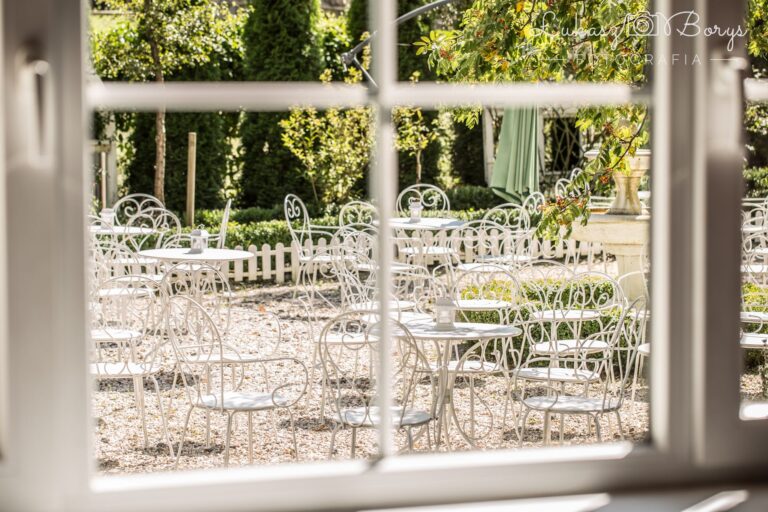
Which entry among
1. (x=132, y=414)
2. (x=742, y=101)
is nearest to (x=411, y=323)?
(x=132, y=414)

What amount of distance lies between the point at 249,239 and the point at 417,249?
8.73 ft

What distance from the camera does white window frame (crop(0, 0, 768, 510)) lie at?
56.5 inches

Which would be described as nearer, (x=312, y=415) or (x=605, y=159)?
(x=605, y=159)

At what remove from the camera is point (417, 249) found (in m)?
8.04

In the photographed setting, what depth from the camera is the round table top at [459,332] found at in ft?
13.2

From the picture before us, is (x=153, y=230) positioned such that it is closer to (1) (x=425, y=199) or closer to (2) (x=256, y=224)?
(2) (x=256, y=224)

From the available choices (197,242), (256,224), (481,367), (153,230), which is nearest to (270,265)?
(256,224)

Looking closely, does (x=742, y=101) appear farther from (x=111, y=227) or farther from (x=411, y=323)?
(x=111, y=227)

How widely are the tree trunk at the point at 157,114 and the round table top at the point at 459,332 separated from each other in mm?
6414

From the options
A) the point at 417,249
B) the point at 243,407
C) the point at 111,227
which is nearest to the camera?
the point at 243,407

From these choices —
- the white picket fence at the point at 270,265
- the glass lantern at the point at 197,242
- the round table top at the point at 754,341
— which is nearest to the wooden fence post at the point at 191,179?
the white picket fence at the point at 270,265

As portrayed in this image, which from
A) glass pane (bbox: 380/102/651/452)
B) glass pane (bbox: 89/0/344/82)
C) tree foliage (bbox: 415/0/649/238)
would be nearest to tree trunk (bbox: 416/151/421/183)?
glass pane (bbox: 380/102/651/452)

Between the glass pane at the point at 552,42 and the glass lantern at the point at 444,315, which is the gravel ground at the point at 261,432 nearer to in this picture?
the glass lantern at the point at 444,315

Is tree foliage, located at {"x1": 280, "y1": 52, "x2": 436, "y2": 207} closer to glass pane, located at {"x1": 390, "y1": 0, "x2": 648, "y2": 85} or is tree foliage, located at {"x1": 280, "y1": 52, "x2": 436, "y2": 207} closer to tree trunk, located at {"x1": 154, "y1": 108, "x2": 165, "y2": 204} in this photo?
tree trunk, located at {"x1": 154, "y1": 108, "x2": 165, "y2": 204}
